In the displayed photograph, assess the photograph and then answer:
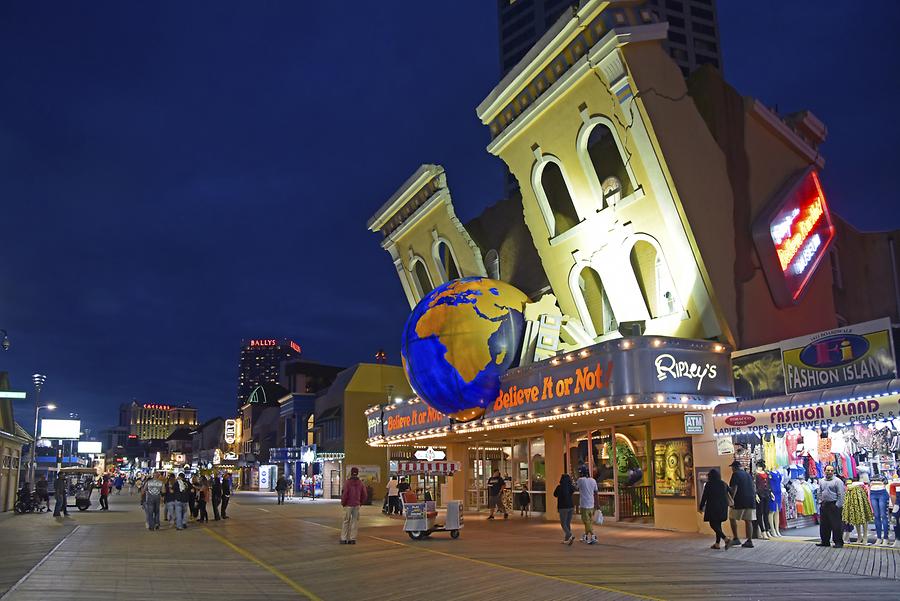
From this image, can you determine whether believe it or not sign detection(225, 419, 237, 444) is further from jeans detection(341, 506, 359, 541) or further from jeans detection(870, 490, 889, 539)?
jeans detection(870, 490, 889, 539)

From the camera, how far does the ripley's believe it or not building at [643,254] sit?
19047mm

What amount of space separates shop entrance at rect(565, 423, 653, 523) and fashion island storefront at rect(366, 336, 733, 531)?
0.10 ft

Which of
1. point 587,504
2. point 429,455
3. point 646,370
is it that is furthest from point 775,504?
point 429,455

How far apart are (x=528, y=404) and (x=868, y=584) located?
1186 centimetres

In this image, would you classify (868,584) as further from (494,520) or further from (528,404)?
(494,520)

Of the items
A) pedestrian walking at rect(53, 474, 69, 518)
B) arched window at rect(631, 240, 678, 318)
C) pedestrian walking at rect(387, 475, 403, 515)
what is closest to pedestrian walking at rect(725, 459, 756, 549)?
arched window at rect(631, 240, 678, 318)

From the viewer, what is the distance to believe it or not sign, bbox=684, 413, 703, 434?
18266mm

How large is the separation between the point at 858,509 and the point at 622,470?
324 inches

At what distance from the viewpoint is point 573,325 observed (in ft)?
78.3

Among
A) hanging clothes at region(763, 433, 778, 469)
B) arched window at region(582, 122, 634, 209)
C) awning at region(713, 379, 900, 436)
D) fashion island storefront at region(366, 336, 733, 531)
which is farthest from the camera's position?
arched window at region(582, 122, 634, 209)

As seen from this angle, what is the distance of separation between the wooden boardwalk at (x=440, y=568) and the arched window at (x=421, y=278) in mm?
15663

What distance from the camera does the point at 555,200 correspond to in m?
25.0

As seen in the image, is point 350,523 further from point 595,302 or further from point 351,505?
point 595,302

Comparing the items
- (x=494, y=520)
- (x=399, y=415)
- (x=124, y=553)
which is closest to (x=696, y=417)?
(x=494, y=520)
